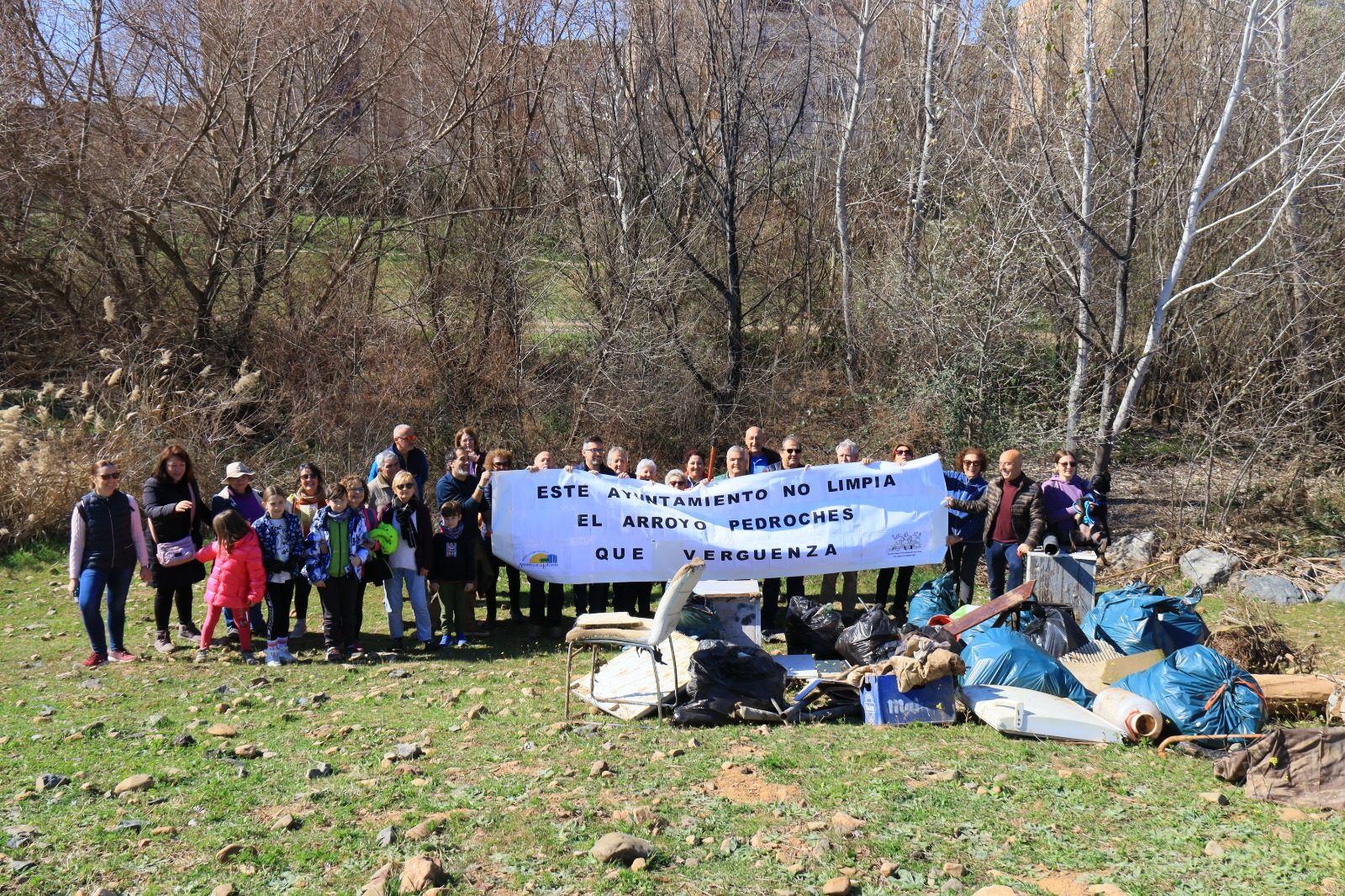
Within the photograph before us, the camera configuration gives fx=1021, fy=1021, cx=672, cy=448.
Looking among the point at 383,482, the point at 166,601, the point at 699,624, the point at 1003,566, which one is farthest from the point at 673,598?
the point at 166,601

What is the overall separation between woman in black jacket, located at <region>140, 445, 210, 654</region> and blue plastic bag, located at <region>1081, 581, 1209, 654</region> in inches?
305

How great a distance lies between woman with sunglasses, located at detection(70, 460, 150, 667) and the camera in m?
8.30

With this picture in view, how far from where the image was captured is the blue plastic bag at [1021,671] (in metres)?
7.18

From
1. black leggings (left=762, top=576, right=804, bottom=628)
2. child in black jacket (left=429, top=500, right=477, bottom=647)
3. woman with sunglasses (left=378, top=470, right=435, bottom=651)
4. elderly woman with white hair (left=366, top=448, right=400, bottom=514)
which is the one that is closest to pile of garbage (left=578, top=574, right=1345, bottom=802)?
black leggings (left=762, top=576, right=804, bottom=628)

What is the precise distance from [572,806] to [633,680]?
215 cm

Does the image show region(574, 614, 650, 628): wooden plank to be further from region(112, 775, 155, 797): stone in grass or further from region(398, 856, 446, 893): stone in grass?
region(112, 775, 155, 797): stone in grass

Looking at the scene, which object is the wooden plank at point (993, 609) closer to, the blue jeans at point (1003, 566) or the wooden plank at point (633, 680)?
the blue jeans at point (1003, 566)

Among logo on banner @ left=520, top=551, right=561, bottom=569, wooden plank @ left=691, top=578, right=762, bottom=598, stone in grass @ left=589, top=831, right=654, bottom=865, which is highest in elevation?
logo on banner @ left=520, top=551, right=561, bottom=569

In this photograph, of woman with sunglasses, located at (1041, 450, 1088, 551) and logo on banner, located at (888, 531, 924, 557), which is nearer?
woman with sunglasses, located at (1041, 450, 1088, 551)

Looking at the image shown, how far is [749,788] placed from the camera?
567 centimetres

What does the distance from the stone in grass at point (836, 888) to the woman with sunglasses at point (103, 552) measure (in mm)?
6521

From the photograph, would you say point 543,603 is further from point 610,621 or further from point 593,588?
point 610,621

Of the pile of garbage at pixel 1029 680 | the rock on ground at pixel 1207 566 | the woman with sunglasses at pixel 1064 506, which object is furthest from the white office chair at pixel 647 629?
the rock on ground at pixel 1207 566

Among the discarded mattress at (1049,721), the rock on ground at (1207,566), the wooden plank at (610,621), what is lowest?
the rock on ground at (1207,566)
